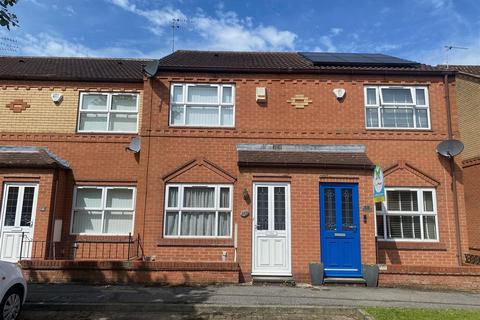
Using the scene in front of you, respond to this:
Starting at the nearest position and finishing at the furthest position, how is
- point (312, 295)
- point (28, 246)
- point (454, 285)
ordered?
point (312, 295), point (454, 285), point (28, 246)

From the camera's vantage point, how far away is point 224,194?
11.3 metres

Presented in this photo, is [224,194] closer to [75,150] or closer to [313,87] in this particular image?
[313,87]

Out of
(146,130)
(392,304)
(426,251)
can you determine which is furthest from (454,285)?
(146,130)

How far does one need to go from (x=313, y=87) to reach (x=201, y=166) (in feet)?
14.2

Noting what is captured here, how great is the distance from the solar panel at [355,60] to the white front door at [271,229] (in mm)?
4694

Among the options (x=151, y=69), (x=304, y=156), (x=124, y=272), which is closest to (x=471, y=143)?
(x=304, y=156)

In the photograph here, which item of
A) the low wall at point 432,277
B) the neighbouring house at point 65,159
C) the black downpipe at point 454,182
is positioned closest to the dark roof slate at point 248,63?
the black downpipe at point 454,182

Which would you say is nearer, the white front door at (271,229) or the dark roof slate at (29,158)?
the white front door at (271,229)

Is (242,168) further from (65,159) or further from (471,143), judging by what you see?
(471,143)

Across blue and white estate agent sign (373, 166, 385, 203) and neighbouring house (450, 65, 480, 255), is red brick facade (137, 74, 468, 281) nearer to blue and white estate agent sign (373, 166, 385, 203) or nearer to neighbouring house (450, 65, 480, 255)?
blue and white estate agent sign (373, 166, 385, 203)

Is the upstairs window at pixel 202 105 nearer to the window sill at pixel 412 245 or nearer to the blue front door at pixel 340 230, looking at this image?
the blue front door at pixel 340 230

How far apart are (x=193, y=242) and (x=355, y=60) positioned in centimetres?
795

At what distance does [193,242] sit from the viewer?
10.9 metres

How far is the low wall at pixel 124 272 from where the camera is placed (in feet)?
30.8
